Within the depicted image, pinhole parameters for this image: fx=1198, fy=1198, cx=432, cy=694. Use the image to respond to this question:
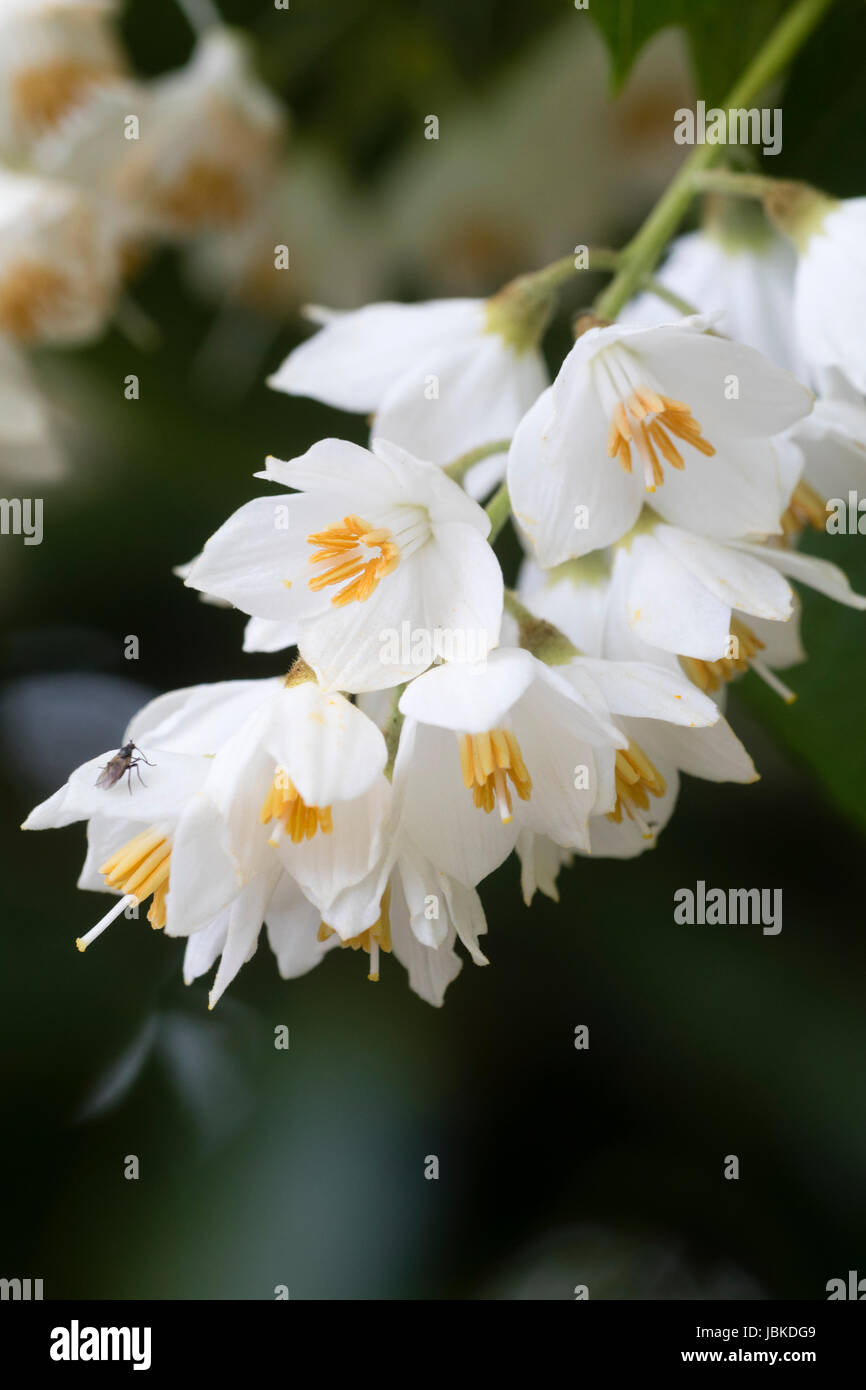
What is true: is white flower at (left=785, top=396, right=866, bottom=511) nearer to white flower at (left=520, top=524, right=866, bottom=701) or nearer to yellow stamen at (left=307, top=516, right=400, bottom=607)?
white flower at (left=520, top=524, right=866, bottom=701)

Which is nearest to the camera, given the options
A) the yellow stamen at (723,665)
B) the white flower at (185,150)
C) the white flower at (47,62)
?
the yellow stamen at (723,665)

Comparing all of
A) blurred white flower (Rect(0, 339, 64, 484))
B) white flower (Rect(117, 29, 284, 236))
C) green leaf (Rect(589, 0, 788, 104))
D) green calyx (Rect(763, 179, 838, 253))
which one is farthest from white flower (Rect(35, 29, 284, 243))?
green calyx (Rect(763, 179, 838, 253))

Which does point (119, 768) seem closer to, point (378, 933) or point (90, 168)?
point (378, 933)

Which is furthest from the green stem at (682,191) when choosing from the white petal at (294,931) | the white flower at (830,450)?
the white petal at (294,931)

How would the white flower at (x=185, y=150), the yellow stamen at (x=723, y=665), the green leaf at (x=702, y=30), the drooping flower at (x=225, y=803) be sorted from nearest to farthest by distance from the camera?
1. the drooping flower at (x=225, y=803)
2. the yellow stamen at (x=723, y=665)
3. the green leaf at (x=702, y=30)
4. the white flower at (x=185, y=150)

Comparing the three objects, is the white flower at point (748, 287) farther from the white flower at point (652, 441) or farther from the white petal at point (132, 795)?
the white petal at point (132, 795)

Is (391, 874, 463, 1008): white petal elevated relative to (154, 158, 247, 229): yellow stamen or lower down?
lower down

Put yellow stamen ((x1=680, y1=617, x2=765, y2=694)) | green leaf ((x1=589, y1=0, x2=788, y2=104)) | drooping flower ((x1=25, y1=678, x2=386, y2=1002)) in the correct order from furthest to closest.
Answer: green leaf ((x1=589, y1=0, x2=788, y2=104)), yellow stamen ((x1=680, y1=617, x2=765, y2=694)), drooping flower ((x1=25, y1=678, x2=386, y2=1002))

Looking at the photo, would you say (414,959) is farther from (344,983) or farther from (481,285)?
(481,285)
